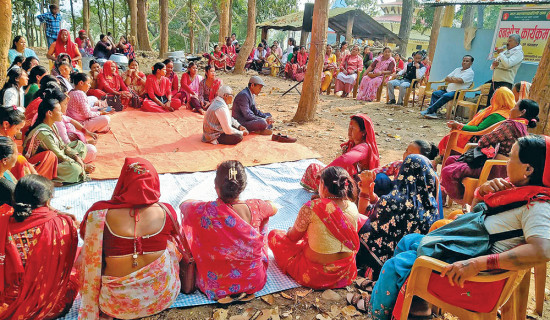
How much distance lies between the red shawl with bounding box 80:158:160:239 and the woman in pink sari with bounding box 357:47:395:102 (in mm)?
9928

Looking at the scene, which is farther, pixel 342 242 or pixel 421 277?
pixel 342 242

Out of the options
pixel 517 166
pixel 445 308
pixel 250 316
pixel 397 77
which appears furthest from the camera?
pixel 397 77

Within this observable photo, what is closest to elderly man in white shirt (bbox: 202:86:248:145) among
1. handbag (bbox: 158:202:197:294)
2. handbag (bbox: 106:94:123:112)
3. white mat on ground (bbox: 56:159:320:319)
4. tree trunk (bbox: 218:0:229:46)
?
white mat on ground (bbox: 56:159:320:319)

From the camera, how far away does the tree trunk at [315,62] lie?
24.4 ft

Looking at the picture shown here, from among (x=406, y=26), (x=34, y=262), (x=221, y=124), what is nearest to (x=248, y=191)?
(x=221, y=124)

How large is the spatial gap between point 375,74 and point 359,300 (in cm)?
936

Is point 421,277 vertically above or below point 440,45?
below

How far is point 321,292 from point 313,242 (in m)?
0.47

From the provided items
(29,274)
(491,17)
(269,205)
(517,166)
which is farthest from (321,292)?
(491,17)

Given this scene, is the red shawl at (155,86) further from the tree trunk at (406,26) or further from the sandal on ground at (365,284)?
the tree trunk at (406,26)

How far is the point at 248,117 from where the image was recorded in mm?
6824

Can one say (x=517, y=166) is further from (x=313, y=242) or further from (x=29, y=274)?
(x=29, y=274)

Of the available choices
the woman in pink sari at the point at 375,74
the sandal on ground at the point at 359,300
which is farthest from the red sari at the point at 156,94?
the sandal on ground at the point at 359,300

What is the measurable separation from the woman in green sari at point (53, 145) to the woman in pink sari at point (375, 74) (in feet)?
29.1
